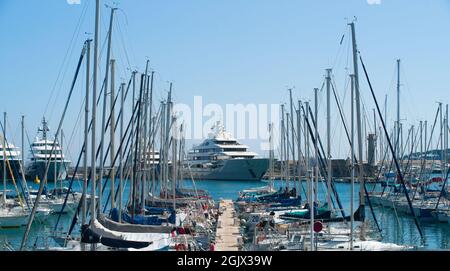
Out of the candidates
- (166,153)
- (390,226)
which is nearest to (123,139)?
(166,153)

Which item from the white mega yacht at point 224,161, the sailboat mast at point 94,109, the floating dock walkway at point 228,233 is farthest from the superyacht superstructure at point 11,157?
the white mega yacht at point 224,161

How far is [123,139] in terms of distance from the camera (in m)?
23.8

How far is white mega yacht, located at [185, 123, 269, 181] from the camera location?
82.8 m

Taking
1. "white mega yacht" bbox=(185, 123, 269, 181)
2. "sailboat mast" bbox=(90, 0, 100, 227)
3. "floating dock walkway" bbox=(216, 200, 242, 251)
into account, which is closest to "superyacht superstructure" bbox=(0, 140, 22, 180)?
"floating dock walkway" bbox=(216, 200, 242, 251)

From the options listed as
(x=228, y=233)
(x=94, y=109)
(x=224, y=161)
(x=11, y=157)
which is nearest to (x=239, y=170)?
(x=224, y=161)

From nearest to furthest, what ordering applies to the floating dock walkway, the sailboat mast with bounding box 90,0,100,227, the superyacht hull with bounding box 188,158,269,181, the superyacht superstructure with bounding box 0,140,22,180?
the sailboat mast with bounding box 90,0,100,227
the floating dock walkway
the superyacht superstructure with bounding box 0,140,22,180
the superyacht hull with bounding box 188,158,269,181

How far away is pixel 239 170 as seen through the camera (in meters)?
83.2

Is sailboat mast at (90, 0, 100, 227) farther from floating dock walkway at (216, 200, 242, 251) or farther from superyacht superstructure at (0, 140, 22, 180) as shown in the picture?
superyacht superstructure at (0, 140, 22, 180)

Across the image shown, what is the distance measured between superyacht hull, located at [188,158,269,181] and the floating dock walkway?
48.8 m

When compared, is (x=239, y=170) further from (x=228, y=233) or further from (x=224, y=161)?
(x=228, y=233)

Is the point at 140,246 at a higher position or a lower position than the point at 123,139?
lower

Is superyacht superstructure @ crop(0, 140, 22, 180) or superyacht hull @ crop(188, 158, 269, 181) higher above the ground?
superyacht superstructure @ crop(0, 140, 22, 180)
